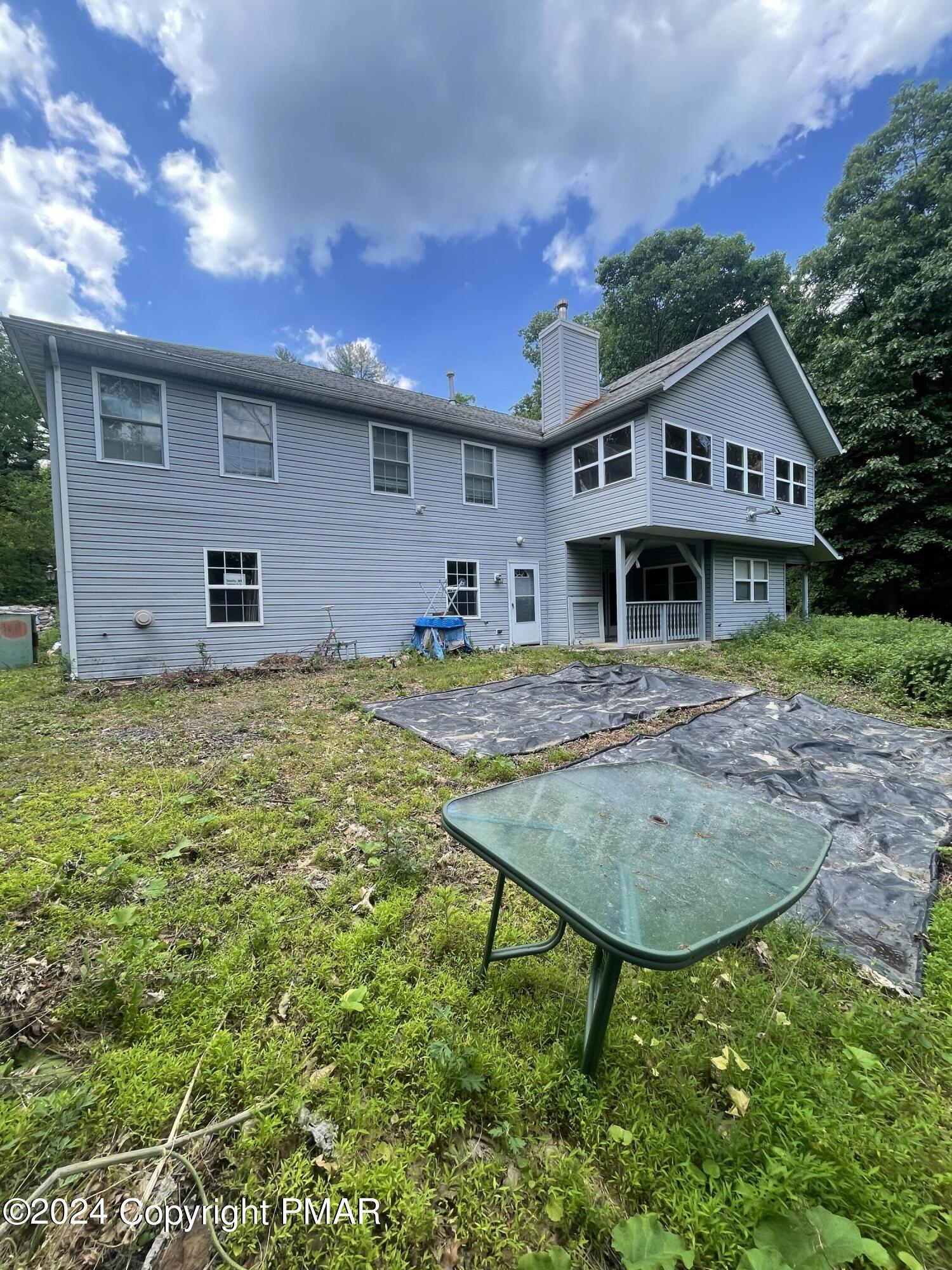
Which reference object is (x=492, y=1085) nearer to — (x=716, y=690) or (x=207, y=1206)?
(x=207, y=1206)

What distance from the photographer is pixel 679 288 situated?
2117 centimetres

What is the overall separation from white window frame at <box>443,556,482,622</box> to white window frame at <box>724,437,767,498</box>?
6.46 metres

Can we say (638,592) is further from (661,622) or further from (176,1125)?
(176,1125)

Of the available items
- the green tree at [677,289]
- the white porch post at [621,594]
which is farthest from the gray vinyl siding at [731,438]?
the green tree at [677,289]

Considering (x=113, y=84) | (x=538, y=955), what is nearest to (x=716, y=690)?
(x=538, y=955)

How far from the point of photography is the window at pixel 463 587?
10.8 meters

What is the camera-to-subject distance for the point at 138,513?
297 inches

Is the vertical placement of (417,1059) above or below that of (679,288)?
below

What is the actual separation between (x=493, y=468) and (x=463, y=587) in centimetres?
311

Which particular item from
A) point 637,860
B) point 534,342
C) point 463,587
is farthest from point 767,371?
point 534,342

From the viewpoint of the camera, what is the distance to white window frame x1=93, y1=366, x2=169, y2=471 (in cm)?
713

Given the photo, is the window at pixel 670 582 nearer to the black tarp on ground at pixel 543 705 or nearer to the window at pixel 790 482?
the window at pixel 790 482

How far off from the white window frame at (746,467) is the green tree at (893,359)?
17.1 ft

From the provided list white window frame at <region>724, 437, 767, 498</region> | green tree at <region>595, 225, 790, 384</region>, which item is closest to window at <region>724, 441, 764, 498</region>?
white window frame at <region>724, 437, 767, 498</region>
